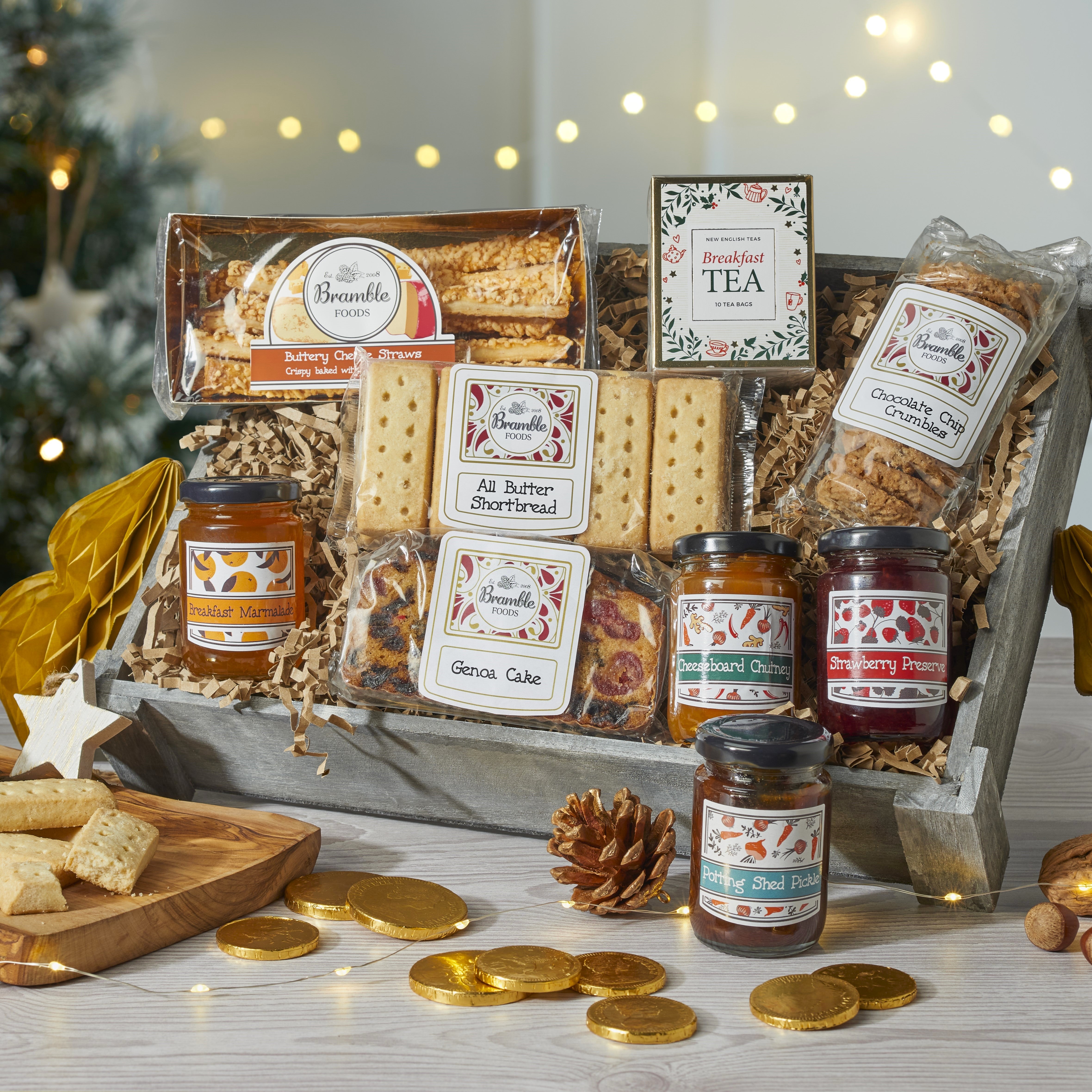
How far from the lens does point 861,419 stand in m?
1.04

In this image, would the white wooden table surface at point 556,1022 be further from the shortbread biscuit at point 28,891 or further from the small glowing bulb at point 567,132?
the small glowing bulb at point 567,132

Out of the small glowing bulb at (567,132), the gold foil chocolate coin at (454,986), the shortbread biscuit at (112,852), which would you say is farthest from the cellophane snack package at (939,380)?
the small glowing bulb at (567,132)

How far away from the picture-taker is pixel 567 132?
9.03 ft

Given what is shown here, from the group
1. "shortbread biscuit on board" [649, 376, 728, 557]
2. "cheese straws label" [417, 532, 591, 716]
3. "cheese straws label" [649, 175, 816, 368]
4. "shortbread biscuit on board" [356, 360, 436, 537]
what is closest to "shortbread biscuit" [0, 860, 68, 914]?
"cheese straws label" [417, 532, 591, 716]

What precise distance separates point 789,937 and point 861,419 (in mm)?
519

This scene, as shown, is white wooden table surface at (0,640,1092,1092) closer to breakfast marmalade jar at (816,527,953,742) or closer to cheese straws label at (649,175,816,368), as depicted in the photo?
breakfast marmalade jar at (816,527,953,742)

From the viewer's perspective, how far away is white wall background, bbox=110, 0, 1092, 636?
2.32 metres

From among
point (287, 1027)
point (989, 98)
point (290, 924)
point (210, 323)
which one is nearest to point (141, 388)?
point (210, 323)

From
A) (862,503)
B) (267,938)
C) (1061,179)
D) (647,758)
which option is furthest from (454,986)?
(1061,179)

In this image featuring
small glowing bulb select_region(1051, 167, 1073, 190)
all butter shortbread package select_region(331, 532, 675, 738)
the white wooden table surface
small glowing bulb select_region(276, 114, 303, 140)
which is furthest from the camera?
small glowing bulb select_region(276, 114, 303, 140)

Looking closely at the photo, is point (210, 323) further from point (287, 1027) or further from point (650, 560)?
point (287, 1027)

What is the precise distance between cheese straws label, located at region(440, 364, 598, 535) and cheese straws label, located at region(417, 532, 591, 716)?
4cm

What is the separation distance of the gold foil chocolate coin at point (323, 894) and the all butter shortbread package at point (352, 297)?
0.60m

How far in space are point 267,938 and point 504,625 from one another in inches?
14.4
